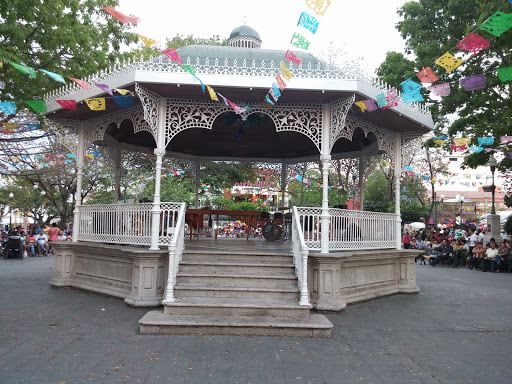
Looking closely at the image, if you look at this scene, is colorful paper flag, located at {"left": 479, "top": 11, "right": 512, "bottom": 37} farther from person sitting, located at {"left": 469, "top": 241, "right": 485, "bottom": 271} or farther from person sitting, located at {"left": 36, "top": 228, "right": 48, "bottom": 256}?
person sitting, located at {"left": 36, "top": 228, "right": 48, "bottom": 256}

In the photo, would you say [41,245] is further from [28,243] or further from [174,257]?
[174,257]

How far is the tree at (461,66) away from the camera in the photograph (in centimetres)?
1403

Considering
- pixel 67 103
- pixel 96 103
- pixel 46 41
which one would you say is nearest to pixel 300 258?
pixel 96 103

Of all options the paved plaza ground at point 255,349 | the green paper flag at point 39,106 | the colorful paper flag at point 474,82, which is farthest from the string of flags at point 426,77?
the green paper flag at point 39,106

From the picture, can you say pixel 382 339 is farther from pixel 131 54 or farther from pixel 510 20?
pixel 131 54

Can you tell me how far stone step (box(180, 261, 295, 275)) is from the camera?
7.64 meters

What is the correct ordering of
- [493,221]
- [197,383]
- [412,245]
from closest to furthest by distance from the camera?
[197,383], [493,221], [412,245]

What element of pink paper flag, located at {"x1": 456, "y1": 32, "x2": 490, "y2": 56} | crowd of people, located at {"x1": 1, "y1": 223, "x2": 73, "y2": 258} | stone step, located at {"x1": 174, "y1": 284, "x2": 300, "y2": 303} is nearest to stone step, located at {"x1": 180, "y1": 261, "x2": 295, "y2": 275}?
stone step, located at {"x1": 174, "y1": 284, "x2": 300, "y2": 303}

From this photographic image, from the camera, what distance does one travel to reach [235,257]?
8.00 metres

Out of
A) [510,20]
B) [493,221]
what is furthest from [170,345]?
[493,221]

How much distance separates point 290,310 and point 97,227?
5.06 meters

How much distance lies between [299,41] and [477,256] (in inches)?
573

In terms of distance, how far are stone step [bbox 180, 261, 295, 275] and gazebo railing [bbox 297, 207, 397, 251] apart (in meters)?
0.72

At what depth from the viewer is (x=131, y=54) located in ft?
47.2
